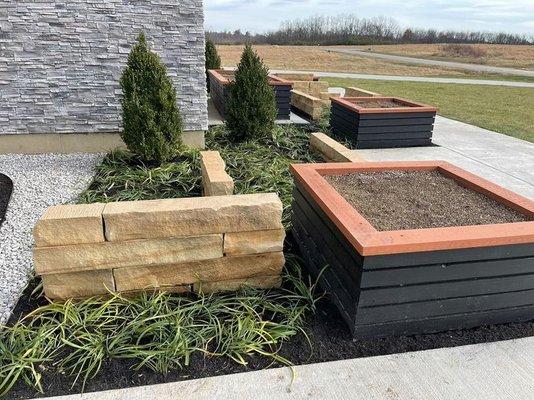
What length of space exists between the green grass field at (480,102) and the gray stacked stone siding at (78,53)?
646 centimetres

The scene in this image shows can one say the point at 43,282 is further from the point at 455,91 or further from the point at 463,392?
the point at 455,91

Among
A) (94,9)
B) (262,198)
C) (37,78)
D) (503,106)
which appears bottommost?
(503,106)

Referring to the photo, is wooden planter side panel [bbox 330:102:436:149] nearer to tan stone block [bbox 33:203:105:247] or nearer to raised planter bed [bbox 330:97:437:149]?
raised planter bed [bbox 330:97:437:149]

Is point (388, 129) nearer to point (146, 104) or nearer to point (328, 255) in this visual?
point (146, 104)

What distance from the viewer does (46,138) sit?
18.6 feet

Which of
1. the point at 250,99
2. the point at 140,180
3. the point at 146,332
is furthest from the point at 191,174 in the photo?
the point at 146,332

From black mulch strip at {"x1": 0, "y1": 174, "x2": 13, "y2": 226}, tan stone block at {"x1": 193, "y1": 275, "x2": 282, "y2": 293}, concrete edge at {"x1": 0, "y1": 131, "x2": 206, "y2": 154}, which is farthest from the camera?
concrete edge at {"x1": 0, "y1": 131, "x2": 206, "y2": 154}

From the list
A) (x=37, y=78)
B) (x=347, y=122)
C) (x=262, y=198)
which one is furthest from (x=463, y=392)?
(x=37, y=78)

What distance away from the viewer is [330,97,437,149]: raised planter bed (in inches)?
257

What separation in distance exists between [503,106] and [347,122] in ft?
25.1

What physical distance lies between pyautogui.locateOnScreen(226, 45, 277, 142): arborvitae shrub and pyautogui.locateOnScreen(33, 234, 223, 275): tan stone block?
12.7 feet

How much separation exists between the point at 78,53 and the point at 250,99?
239 centimetres

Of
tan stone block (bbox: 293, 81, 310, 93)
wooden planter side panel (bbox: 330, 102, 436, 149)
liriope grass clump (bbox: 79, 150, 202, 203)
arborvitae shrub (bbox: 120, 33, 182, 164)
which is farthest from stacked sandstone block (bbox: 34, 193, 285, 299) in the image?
tan stone block (bbox: 293, 81, 310, 93)

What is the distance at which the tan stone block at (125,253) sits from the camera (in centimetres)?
236
